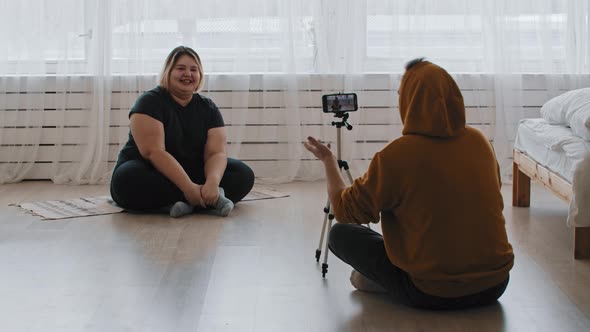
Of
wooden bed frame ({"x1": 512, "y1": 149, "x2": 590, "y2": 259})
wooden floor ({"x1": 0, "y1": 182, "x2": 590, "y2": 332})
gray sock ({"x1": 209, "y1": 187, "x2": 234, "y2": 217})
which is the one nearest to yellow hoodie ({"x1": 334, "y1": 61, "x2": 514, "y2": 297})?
wooden floor ({"x1": 0, "y1": 182, "x2": 590, "y2": 332})

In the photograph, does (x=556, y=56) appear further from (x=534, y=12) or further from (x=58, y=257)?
(x=58, y=257)

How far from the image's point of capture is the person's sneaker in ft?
9.64

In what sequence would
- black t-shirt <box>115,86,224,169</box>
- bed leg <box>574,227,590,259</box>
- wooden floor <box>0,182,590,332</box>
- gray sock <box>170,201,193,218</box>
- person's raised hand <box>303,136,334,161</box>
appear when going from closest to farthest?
wooden floor <box>0,182,590,332</box>, person's raised hand <box>303,136,334,161</box>, bed leg <box>574,227,590,259</box>, gray sock <box>170,201,193,218</box>, black t-shirt <box>115,86,224,169</box>

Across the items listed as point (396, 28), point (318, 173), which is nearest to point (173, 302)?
point (318, 173)

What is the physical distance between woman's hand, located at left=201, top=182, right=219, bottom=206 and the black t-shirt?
0.90 ft

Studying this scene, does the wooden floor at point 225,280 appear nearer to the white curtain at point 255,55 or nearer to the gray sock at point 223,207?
the gray sock at point 223,207

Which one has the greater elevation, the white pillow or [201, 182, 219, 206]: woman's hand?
the white pillow

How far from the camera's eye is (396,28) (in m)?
5.37

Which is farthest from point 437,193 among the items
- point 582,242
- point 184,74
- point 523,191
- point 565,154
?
point 184,74

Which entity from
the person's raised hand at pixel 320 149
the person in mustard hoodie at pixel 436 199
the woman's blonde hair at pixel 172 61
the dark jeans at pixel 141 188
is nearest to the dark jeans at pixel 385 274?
the person in mustard hoodie at pixel 436 199

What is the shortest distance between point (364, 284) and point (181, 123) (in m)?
1.86

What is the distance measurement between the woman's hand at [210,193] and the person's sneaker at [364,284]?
55.9 inches

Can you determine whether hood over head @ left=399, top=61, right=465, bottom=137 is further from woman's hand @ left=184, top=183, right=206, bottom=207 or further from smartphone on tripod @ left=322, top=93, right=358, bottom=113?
woman's hand @ left=184, top=183, right=206, bottom=207

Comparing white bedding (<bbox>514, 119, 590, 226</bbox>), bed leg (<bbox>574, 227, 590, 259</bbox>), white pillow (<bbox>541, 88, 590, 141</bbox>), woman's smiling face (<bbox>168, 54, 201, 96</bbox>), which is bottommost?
bed leg (<bbox>574, 227, 590, 259</bbox>)
